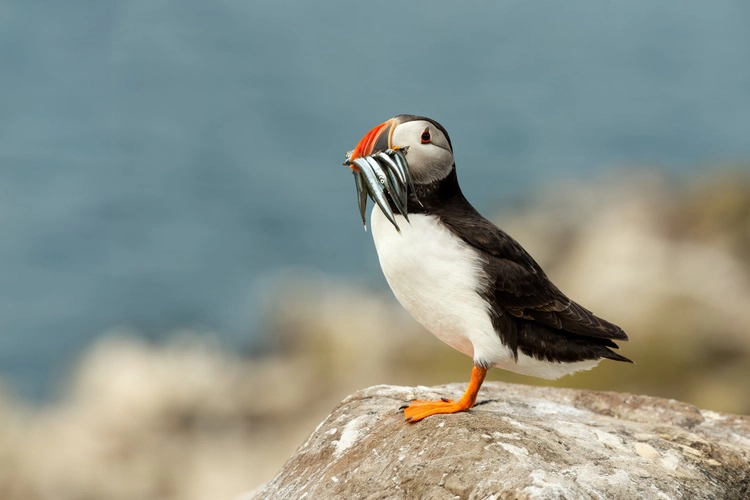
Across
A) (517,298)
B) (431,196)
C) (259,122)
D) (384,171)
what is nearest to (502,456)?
(517,298)

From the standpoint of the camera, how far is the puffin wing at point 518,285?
6.24 metres

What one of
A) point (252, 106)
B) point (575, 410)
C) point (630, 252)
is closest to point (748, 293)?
point (630, 252)

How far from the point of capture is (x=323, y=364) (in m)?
17.0

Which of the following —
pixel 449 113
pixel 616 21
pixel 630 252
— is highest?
pixel 616 21

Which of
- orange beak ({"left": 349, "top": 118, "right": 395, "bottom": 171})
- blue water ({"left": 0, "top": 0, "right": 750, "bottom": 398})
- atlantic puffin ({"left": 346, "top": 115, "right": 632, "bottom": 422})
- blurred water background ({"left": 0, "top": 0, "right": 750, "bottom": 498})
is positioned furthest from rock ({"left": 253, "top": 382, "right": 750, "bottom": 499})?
blue water ({"left": 0, "top": 0, "right": 750, "bottom": 398})

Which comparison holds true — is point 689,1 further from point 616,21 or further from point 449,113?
point 449,113

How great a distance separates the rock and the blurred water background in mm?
6778

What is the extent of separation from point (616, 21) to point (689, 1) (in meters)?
6.35

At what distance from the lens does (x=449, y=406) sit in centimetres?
628

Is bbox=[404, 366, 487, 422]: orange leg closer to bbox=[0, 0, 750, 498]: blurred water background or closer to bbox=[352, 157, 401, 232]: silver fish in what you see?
bbox=[352, 157, 401, 232]: silver fish

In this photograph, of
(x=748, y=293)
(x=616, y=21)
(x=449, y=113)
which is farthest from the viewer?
(x=616, y=21)

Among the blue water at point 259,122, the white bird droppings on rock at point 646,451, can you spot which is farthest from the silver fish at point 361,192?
the blue water at point 259,122

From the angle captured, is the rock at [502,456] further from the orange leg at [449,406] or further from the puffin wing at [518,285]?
the puffin wing at [518,285]

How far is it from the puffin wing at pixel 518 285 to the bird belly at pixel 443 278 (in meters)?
0.09
